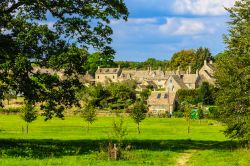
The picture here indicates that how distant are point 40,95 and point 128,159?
8.37 metres

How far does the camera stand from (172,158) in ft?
88.2

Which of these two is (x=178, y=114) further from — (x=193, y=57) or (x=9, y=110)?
(x=193, y=57)

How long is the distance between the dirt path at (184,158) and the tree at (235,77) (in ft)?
15.1

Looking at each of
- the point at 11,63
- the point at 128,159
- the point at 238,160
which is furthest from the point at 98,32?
the point at 238,160

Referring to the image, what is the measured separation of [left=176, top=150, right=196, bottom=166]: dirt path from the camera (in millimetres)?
25053

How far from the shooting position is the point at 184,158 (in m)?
27.4

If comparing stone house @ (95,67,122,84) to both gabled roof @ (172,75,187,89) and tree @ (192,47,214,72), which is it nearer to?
tree @ (192,47,214,72)

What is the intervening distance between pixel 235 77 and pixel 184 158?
903 centimetres

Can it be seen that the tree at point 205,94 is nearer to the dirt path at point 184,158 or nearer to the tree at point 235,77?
the tree at point 235,77

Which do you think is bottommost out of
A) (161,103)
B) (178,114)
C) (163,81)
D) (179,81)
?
(178,114)

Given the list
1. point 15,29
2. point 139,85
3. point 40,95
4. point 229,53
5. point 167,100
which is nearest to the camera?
point 15,29

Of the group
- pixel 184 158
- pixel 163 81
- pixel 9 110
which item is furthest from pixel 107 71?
pixel 184 158

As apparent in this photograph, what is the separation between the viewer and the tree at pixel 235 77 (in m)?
33.2

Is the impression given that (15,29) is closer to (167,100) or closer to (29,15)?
(29,15)
